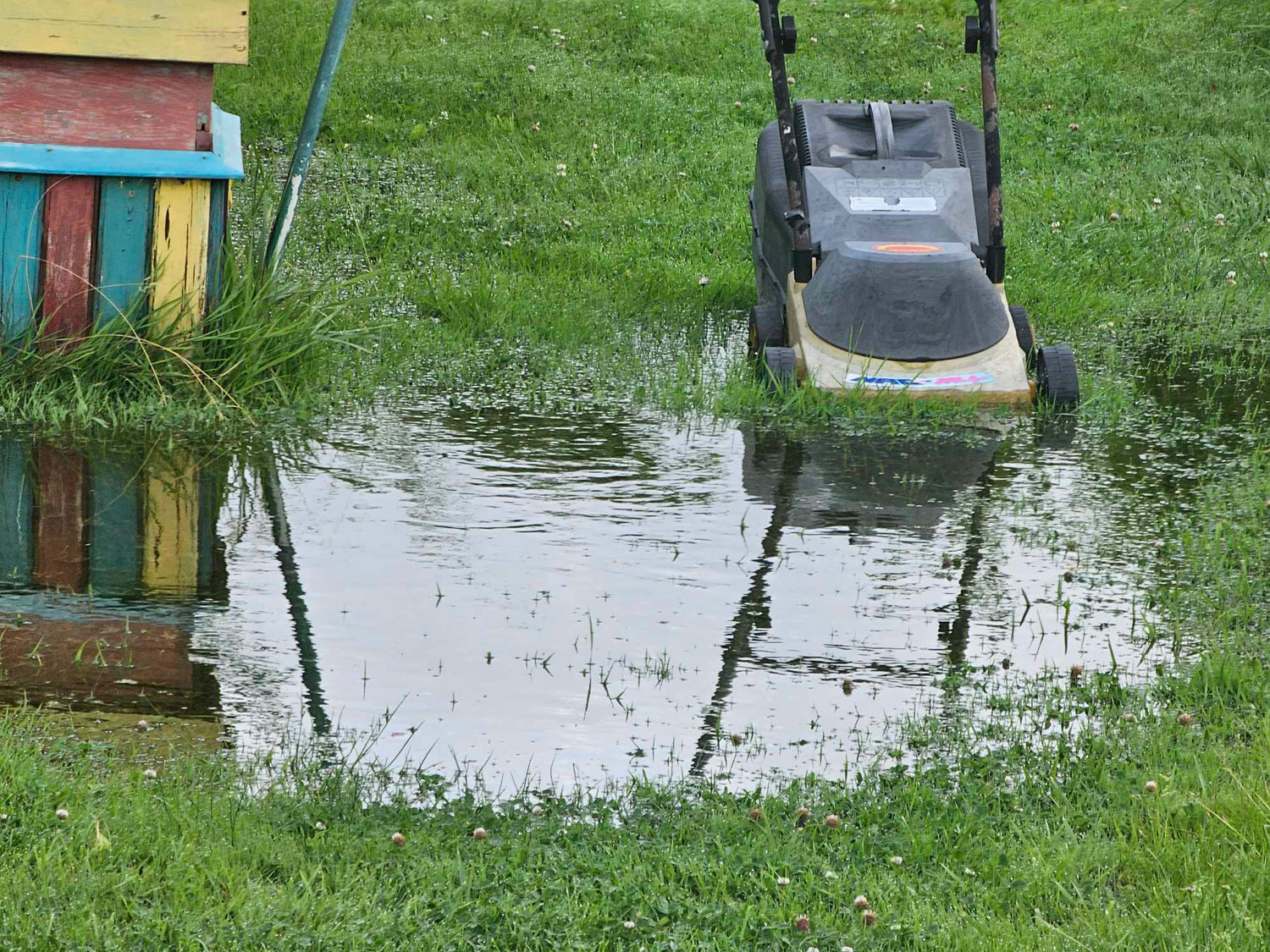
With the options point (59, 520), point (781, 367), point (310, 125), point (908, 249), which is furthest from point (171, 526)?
point (908, 249)

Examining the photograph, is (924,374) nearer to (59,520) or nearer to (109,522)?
(109,522)

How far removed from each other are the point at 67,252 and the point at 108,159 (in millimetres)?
416

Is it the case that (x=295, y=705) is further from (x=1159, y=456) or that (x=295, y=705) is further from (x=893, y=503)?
(x=1159, y=456)

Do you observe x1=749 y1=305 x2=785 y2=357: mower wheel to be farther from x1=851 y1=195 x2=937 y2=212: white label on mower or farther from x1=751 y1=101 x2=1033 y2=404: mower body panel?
x1=851 y1=195 x2=937 y2=212: white label on mower

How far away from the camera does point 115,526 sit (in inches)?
213

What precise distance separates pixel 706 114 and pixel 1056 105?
2855mm

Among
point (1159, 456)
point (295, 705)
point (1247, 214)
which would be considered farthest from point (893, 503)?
point (1247, 214)

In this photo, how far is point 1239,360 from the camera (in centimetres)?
826

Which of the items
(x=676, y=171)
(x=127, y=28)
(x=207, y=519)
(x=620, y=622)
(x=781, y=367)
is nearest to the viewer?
(x=620, y=622)

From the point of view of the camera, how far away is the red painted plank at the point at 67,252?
6.61 m

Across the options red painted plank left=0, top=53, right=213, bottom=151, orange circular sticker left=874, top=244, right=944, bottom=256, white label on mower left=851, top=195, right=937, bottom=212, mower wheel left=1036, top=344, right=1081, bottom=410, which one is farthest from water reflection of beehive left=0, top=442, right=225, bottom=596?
mower wheel left=1036, top=344, right=1081, bottom=410

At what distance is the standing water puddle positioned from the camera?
409 cm

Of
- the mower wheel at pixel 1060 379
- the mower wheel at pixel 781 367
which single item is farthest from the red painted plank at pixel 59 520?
the mower wheel at pixel 1060 379

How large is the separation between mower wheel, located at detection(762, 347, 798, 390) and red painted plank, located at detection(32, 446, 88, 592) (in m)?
2.82
